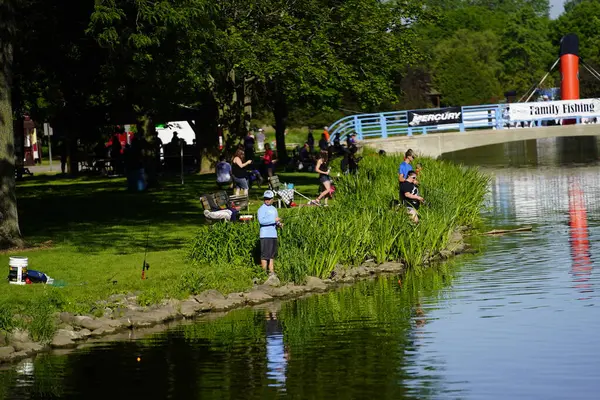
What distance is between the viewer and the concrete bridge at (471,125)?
2381 inches

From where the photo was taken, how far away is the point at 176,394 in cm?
1401

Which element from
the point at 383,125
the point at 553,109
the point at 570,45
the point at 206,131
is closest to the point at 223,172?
the point at 206,131

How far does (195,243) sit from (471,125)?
40.5m

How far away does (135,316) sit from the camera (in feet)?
62.4

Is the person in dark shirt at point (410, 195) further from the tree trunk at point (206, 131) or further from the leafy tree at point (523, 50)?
the leafy tree at point (523, 50)

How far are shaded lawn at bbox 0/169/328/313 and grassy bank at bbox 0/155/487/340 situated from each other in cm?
3

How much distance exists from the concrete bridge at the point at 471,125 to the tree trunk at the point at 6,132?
113 ft

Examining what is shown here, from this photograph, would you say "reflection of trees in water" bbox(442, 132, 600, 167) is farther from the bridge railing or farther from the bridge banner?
the bridge banner

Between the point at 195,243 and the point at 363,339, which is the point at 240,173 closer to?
the point at 195,243

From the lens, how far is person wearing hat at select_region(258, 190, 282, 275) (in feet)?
69.6

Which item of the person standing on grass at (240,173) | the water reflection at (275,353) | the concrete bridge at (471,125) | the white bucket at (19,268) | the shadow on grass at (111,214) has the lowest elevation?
the water reflection at (275,353)

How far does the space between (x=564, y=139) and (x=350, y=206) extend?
71317mm

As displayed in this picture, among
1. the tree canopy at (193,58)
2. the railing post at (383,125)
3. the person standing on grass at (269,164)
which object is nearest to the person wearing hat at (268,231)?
the tree canopy at (193,58)

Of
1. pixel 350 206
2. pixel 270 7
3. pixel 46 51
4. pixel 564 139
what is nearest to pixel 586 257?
pixel 350 206
